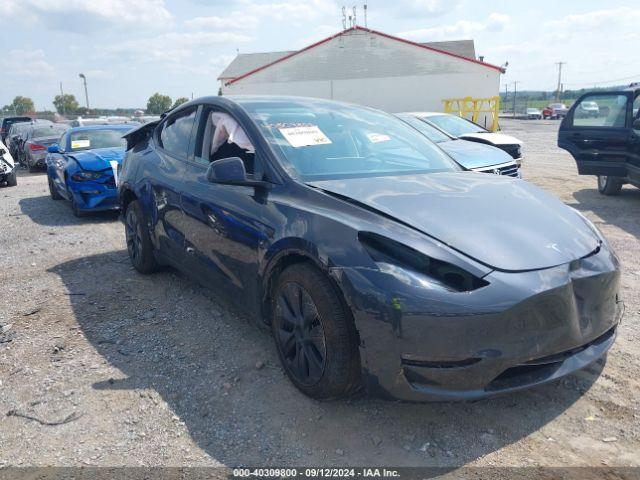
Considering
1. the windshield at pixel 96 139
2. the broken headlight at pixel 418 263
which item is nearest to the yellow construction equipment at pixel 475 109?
the windshield at pixel 96 139

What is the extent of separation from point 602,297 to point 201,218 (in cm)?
261

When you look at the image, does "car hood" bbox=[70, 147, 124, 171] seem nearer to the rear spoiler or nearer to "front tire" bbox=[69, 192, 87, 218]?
"front tire" bbox=[69, 192, 87, 218]

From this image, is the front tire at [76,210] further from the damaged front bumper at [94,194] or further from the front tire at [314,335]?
the front tire at [314,335]

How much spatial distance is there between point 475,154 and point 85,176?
18.9 feet

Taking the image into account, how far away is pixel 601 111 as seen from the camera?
8.68 metres

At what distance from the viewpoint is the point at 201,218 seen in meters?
3.90

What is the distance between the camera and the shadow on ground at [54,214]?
27.5 feet

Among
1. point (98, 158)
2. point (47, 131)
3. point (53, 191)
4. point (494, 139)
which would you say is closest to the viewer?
point (98, 158)

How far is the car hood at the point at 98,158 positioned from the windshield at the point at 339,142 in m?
5.03

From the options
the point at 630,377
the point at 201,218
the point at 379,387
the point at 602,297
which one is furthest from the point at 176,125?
the point at 630,377

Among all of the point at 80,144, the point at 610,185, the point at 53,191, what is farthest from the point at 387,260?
the point at 53,191

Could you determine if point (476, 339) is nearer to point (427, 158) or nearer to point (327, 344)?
point (327, 344)

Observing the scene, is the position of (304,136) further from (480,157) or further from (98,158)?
(98,158)

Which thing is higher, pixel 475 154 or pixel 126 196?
pixel 475 154
